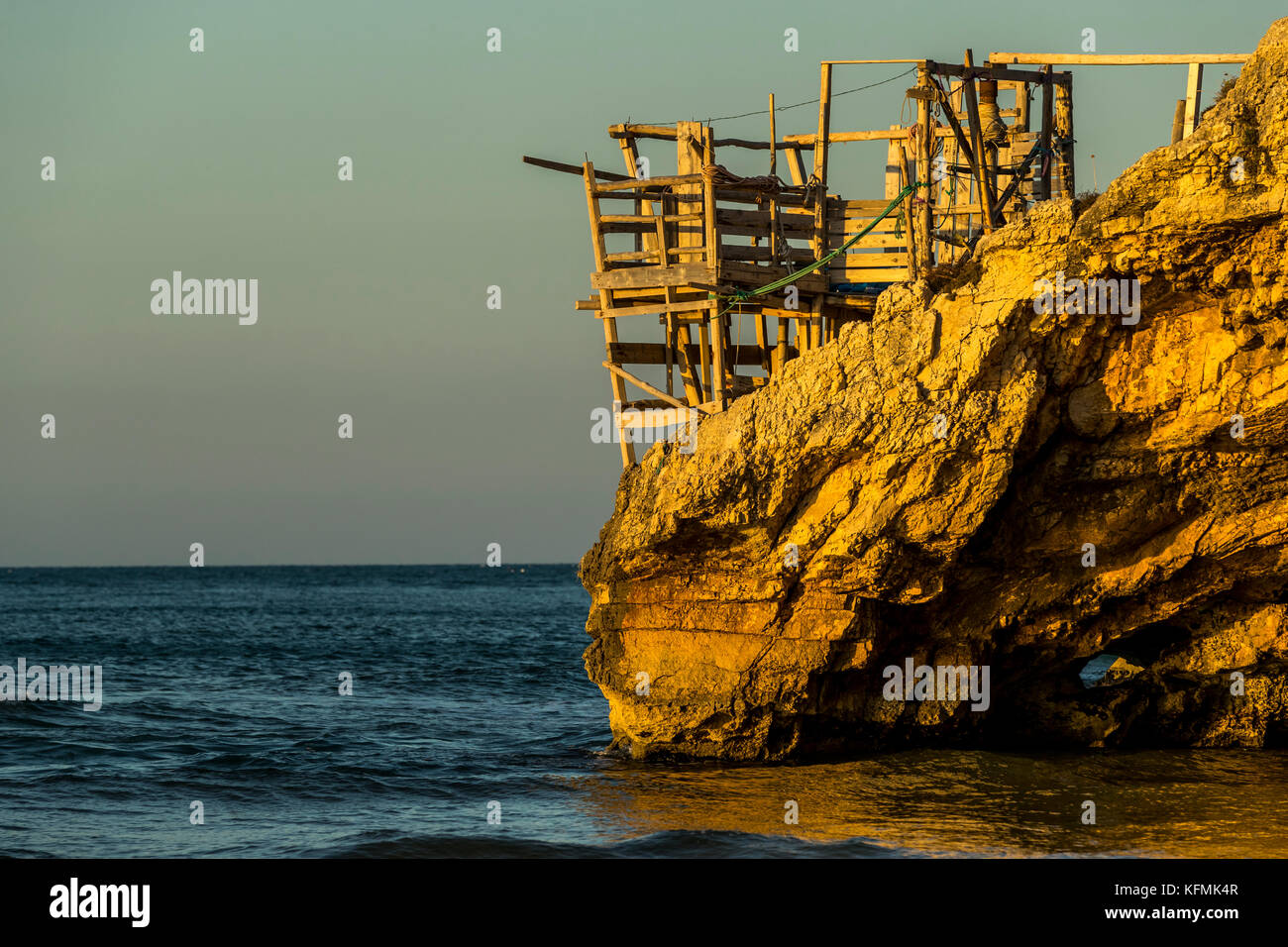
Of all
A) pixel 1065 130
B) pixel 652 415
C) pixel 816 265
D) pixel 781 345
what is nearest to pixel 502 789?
pixel 652 415

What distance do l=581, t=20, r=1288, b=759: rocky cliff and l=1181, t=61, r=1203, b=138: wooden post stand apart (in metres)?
2.88

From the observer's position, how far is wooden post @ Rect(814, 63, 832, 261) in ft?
55.8

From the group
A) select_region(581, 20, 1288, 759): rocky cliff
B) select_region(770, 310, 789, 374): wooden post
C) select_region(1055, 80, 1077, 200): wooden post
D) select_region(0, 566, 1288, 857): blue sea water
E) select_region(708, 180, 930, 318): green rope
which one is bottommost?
select_region(0, 566, 1288, 857): blue sea water

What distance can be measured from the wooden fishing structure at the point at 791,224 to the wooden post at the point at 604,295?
2cm

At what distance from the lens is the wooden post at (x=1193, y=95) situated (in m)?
15.3

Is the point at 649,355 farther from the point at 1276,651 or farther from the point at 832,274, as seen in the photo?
the point at 1276,651

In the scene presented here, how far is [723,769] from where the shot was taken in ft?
51.4

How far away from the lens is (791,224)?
17.3m

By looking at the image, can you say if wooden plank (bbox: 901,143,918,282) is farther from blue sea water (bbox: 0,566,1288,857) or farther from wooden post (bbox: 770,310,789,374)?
blue sea water (bbox: 0,566,1288,857)

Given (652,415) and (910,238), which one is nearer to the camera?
(910,238)

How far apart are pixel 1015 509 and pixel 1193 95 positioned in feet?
17.8

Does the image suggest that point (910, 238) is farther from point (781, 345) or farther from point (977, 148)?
point (781, 345)

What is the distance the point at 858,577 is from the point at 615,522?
3.27m

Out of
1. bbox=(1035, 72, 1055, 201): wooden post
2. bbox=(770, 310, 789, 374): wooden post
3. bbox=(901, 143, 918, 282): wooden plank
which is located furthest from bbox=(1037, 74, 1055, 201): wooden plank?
bbox=(770, 310, 789, 374): wooden post
